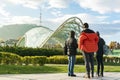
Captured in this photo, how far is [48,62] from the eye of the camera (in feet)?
114

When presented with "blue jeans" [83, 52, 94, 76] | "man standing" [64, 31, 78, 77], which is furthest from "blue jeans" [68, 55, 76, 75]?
"blue jeans" [83, 52, 94, 76]

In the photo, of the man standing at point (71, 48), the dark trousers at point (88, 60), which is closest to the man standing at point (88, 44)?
the dark trousers at point (88, 60)

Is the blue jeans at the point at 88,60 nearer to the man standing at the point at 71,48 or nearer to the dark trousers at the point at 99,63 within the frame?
the man standing at the point at 71,48

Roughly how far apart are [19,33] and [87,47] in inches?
6832

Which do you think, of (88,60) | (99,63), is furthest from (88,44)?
(99,63)

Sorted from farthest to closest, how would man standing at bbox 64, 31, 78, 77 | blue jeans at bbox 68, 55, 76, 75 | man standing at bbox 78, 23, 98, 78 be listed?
blue jeans at bbox 68, 55, 76, 75, man standing at bbox 64, 31, 78, 77, man standing at bbox 78, 23, 98, 78

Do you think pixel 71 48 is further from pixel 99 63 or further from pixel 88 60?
pixel 99 63

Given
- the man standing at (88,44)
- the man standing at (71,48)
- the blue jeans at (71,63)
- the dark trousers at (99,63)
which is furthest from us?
the dark trousers at (99,63)

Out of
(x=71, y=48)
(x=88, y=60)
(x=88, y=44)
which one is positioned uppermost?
(x=88, y=44)

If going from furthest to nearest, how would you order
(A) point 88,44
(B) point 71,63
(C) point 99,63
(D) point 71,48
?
(C) point 99,63
(B) point 71,63
(D) point 71,48
(A) point 88,44

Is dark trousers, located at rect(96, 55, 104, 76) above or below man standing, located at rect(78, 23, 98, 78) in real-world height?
below

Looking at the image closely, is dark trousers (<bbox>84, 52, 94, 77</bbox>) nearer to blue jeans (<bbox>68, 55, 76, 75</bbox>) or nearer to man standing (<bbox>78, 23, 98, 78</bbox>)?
man standing (<bbox>78, 23, 98, 78</bbox>)

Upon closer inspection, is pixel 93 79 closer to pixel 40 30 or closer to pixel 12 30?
pixel 40 30

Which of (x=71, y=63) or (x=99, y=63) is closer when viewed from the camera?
(x=71, y=63)
